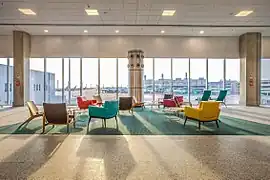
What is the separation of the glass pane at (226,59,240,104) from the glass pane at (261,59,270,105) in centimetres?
143

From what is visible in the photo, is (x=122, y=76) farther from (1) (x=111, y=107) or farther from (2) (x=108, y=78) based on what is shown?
(1) (x=111, y=107)

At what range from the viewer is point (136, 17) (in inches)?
421

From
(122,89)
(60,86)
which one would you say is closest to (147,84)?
(122,89)

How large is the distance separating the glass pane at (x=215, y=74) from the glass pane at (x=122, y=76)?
5.21 meters

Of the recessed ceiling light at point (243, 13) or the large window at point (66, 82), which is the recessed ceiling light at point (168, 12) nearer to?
the recessed ceiling light at point (243, 13)

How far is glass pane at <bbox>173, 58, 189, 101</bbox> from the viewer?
607 inches

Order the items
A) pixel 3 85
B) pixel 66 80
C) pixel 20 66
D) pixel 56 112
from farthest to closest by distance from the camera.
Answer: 1. pixel 66 80
2. pixel 3 85
3. pixel 20 66
4. pixel 56 112

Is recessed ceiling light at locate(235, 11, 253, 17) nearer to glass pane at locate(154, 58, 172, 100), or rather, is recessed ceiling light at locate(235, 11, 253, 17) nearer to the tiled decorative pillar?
the tiled decorative pillar

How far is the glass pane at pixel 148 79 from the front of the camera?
15.3m

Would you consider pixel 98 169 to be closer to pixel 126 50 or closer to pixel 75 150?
pixel 75 150

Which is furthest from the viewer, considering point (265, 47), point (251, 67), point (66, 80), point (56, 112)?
point (66, 80)

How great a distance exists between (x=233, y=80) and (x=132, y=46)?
22.1 ft

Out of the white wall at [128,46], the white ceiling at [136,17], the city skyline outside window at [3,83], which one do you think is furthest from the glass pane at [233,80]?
the city skyline outside window at [3,83]

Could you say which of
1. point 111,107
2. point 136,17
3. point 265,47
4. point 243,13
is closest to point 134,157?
point 111,107
